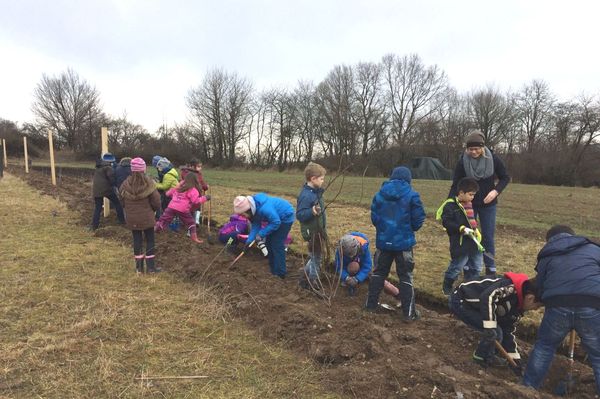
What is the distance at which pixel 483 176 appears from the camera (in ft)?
16.2

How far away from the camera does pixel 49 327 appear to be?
375 centimetres

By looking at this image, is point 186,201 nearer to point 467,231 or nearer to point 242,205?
point 242,205

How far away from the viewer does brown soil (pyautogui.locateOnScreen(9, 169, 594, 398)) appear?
2840 millimetres

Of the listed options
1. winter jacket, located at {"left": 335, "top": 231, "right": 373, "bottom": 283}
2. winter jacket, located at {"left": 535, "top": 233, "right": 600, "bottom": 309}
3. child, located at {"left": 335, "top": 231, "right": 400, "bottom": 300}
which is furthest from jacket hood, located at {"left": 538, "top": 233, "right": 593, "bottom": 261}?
winter jacket, located at {"left": 335, "top": 231, "right": 373, "bottom": 283}

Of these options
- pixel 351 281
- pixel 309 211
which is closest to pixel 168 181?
pixel 309 211

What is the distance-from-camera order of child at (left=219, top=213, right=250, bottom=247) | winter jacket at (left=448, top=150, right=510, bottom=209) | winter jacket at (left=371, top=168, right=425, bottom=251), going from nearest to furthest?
winter jacket at (left=371, top=168, right=425, bottom=251), winter jacket at (left=448, top=150, right=510, bottom=209), child at (left=219, top=213, right=250, bottom=247)

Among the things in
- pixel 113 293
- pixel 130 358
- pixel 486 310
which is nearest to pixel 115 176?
pixel 113 293

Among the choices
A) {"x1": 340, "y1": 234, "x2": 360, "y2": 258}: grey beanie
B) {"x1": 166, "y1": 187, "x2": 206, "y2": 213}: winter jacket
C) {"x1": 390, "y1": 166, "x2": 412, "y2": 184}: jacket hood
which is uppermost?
{"x1": 390, "y1": 166, "x2": 412, "y2": 184}: jacket hood

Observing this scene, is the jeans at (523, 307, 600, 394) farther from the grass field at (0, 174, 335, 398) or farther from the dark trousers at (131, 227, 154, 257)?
the dark trousers at (131, 227, 154, 257)

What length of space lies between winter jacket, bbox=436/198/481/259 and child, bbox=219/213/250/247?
10.8 ft

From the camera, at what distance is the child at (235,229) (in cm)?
679

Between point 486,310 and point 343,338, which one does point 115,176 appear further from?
point 486,310

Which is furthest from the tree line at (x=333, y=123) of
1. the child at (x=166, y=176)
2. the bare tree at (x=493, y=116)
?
the child at (x=166, y=176)

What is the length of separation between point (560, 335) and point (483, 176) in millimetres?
2380
